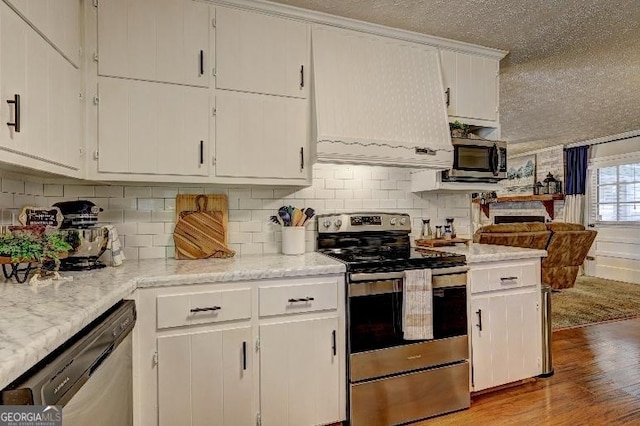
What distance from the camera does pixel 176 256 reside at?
89.7 inches

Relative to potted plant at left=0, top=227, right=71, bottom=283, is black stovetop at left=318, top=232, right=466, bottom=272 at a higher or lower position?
lower

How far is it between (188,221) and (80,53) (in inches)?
41.0

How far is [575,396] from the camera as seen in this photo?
2371mm

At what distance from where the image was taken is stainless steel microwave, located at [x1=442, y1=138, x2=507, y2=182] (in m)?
2.64

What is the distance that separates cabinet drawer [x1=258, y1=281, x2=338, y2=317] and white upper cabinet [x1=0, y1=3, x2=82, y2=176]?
1.12m

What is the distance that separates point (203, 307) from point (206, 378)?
34 cm

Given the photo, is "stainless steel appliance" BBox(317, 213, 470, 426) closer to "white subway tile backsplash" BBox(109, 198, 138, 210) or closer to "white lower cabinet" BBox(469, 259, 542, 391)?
"white lower cabinet" BBox(469, 259, 542, 391)

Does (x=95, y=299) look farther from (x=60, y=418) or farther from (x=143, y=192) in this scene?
(x=143, y=192)

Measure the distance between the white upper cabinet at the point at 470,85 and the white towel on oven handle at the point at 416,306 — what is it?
Result: 51.7 inches

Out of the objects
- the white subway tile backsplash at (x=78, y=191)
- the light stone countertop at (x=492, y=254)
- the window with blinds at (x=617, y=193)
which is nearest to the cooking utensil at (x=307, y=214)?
the light stone countertop at (x=492, y=254)

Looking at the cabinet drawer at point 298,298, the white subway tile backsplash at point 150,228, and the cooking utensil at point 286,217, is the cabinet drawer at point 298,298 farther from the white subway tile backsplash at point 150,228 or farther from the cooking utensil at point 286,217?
the white subway tile backsplash at point 150,228

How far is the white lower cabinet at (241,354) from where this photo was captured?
5.57ft

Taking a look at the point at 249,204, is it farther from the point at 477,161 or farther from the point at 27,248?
the point at 477,161

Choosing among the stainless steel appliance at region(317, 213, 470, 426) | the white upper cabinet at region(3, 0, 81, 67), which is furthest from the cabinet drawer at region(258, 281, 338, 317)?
the white upper cabinet at region(3, 0, 81, 67)
